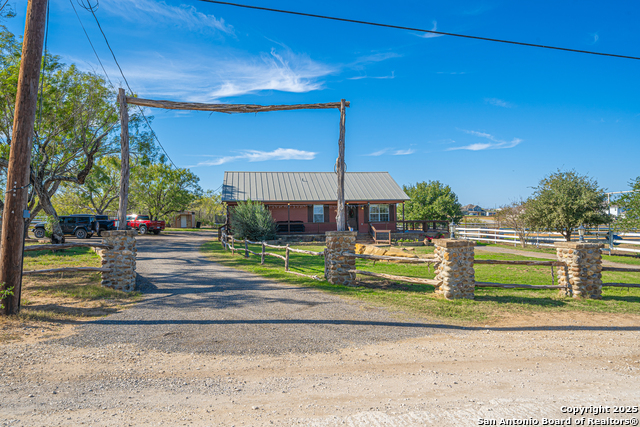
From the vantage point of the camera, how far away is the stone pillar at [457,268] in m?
7.94

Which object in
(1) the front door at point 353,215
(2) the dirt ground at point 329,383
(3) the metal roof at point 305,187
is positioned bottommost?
(2) the dirt ground at point 329,383

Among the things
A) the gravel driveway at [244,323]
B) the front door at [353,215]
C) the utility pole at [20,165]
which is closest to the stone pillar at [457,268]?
the gravel driveway at [244,323]

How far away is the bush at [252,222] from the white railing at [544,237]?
39.3 ft

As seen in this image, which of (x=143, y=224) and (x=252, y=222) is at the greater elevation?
(x=252, y=222)

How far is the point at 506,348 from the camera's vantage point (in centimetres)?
524

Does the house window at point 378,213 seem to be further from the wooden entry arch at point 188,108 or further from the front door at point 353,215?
the wooden entry arch at point 188,108

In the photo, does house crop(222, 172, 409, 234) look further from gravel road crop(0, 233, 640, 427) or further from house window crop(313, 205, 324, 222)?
gravel road crop(0, 233, 640, 427)

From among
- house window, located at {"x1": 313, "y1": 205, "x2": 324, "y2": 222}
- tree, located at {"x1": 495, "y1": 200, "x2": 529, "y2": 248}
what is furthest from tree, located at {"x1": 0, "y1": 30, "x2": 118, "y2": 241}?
tree, located at {"x1": 495, "y1": 200, "x2": 529, "y2": 248}

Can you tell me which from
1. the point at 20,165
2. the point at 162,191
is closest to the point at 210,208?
the point at 162,191

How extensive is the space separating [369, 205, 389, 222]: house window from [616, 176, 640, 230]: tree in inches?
571

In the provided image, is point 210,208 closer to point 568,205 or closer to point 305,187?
point 305,187

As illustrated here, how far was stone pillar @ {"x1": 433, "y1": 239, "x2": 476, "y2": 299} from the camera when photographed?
7938mm

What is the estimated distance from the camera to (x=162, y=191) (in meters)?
41.9

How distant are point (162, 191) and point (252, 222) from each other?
23893 millimetres
